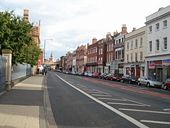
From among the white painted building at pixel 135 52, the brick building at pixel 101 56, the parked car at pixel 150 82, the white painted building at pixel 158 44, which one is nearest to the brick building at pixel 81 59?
the brick building at pixel 101 56

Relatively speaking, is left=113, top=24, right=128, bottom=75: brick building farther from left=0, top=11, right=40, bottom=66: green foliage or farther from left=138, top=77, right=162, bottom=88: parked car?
left=0, top=11, right=40, bottom=66: green foliage

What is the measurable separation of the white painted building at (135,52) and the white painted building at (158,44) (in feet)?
12.0

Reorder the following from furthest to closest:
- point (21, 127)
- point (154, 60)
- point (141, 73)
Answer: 1. point (141, 73)
2. point (154, 60)
3. point (21, 127)

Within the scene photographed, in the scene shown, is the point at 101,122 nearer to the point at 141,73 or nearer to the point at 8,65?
the point at 8,65

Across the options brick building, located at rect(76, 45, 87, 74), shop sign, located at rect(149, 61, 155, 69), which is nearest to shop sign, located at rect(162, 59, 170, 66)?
shop sign, located at rect(149, 61, 155, 69)

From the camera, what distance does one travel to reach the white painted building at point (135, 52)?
6850 cm

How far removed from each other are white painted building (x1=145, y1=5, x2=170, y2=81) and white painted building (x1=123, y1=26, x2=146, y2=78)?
366cm

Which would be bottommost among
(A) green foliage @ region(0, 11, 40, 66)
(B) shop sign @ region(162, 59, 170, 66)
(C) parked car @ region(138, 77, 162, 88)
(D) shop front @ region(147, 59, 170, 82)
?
(C) parked car @ region(138, 77, 162, 88)

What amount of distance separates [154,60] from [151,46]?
2.97 metres

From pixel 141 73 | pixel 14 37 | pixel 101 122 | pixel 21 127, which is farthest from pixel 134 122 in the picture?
pixel 141 73

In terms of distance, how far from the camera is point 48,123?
12.3m

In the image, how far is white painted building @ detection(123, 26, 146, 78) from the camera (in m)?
68.5

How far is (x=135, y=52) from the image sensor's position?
73.1m

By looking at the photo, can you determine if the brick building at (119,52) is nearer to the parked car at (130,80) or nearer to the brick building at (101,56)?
the brick building at (101,56)
